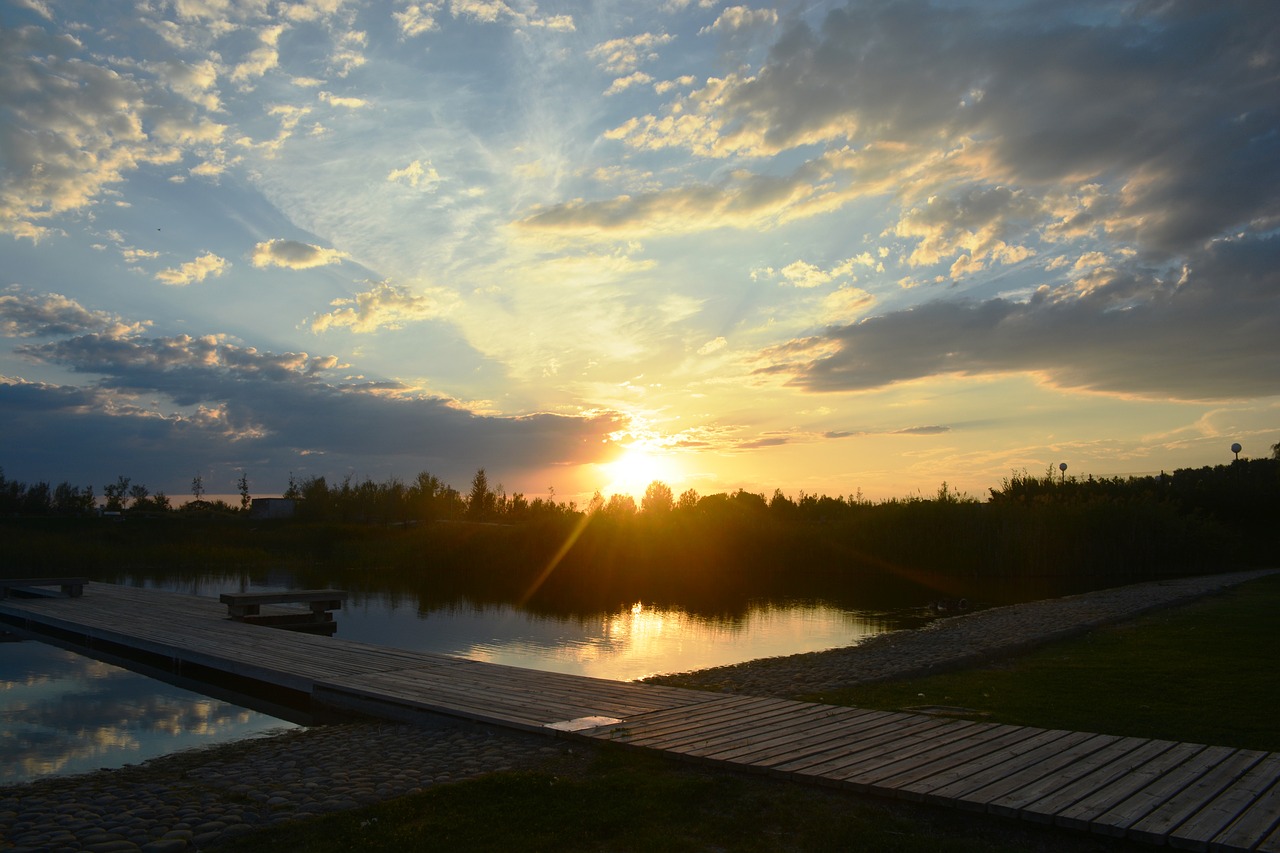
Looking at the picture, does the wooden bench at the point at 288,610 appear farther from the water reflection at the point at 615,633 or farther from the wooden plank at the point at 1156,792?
the wooden plank at the point at 1156,792

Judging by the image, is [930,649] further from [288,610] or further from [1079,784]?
[288,610]

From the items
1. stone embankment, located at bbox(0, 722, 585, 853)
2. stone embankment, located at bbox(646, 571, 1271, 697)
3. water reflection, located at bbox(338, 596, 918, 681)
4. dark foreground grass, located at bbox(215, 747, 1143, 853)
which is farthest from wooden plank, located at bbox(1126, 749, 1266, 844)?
water reflection, located at bbox(338, 596, 918, 681)

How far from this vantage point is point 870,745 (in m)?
6.03

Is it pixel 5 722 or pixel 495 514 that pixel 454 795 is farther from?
pixel 495 514

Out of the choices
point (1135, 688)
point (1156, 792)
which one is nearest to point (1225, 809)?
point (1156, 792)

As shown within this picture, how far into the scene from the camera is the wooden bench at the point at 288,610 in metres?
14.9

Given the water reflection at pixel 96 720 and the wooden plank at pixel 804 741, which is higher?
the wooden plank at pixel 804 741

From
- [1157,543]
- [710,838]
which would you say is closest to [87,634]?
[710,838]

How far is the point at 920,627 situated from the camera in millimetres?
17703

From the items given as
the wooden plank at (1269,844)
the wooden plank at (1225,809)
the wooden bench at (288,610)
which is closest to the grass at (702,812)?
the wooden plank at (1225,809)

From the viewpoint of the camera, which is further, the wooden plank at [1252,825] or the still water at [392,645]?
the still water at [392,645]

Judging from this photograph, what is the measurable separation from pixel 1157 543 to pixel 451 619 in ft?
88.1

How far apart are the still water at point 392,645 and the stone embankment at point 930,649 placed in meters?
1.62

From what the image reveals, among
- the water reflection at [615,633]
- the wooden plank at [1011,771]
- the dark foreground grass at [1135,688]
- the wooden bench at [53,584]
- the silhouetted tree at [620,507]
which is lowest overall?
the water reflection at [615,633]
